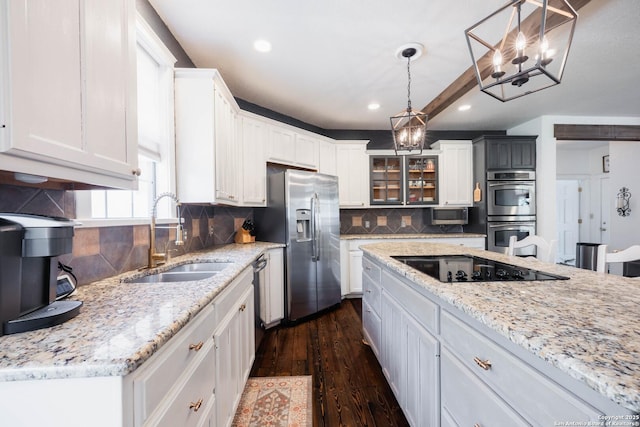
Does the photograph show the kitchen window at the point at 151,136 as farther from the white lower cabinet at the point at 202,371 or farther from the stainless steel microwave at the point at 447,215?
the stainless steel microwave at the point at 447,215

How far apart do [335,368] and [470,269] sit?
137cm

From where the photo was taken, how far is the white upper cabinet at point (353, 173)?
432 centimetres

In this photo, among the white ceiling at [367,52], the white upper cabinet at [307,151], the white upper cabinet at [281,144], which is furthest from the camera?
the white upper cabinet at [307,151]

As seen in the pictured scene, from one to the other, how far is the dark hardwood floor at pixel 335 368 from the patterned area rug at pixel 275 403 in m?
0.07

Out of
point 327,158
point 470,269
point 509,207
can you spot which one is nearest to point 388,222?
point 327,158

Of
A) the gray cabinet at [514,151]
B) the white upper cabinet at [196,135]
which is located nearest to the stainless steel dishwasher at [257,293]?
the white upper cabinet at [196,135]

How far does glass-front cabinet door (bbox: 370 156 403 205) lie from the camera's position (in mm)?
4398

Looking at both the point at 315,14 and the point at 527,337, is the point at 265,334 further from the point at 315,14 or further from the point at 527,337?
the point at 315,14

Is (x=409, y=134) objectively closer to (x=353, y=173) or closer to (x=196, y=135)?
(x=196, y=135)

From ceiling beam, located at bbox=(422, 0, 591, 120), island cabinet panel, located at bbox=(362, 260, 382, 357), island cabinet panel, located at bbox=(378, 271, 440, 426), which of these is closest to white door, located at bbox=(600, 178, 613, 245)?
ceiling beam, located at bbox=(422, 0, 591, 120)

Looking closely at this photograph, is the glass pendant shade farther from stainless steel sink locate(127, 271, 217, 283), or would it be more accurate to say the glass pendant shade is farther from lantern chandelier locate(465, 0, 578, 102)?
stainless steel sink locate(127, 271, 217, 283)

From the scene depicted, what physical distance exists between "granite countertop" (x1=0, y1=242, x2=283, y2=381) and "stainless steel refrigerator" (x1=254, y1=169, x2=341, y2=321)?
1909mm

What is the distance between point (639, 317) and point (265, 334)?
274cm

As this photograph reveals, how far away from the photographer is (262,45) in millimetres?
2268
